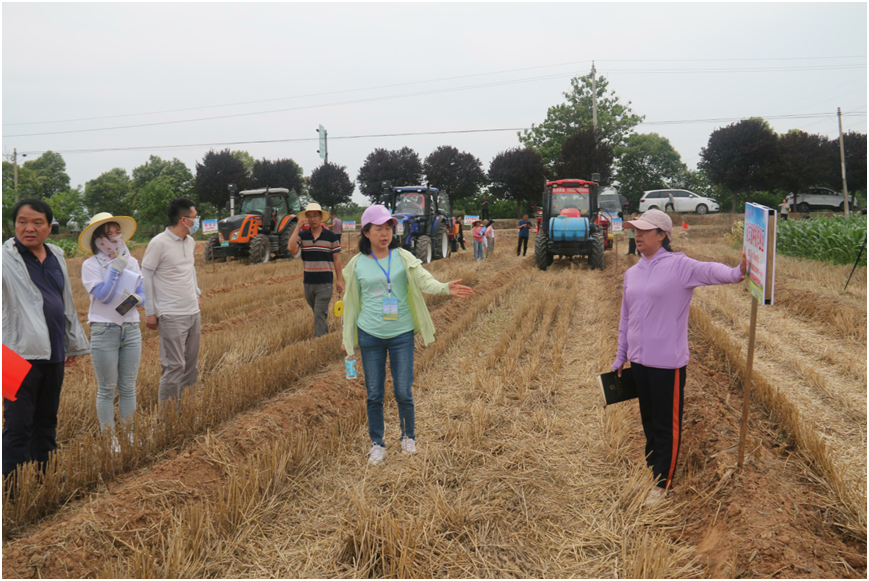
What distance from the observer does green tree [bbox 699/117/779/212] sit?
111 ft

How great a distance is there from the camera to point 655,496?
3.57 meters

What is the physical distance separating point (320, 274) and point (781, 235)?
18.0m

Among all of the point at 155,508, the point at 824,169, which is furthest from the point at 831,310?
the point at 824,169

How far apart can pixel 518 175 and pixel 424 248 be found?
79.1ft

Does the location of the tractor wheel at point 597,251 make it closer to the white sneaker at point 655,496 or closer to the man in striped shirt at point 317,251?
the man in striped shirt at point 317,251

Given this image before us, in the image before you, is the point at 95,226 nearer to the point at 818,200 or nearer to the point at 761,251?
the point at 761,251

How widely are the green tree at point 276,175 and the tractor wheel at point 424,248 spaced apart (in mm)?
32066

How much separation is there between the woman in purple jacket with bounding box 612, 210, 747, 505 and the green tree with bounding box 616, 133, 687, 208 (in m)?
42.8

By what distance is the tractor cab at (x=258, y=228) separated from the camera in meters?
18.4

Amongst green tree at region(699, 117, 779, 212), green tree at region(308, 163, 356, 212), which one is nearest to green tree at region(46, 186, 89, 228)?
green tree at region(308, 163, 356, 212)

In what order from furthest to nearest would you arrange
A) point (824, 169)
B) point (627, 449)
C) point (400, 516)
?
point (824, 169) < point (627, 449) < point (400, 516)

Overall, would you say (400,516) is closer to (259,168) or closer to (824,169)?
(824,169)

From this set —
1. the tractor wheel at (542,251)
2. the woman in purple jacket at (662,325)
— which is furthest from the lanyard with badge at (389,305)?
the tractor wheel at (542,251)

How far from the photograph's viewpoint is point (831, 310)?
28.6 feet
